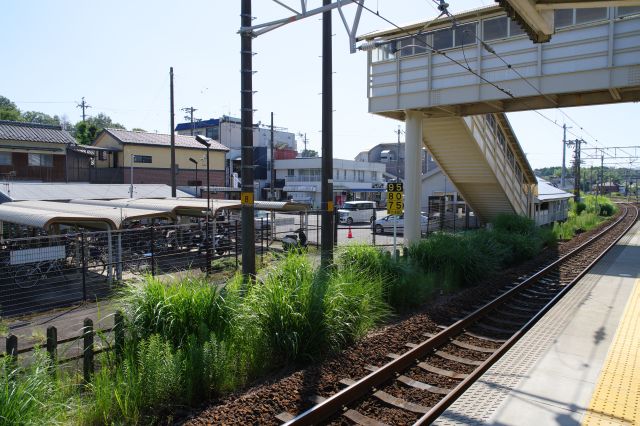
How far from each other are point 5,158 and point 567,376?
124ft

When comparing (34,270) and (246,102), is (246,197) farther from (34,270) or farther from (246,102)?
(34,270)

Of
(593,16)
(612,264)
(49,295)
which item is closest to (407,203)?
(612,264)

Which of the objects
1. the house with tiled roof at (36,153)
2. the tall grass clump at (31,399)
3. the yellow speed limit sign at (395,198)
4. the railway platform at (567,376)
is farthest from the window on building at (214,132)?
the tall grass clump at (31,399)

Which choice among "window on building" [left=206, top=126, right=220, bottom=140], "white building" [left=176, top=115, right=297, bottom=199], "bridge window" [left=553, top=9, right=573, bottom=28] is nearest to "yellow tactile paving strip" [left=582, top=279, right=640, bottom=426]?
"bridge window" [left=553, top=9, right=573, bottom=28]

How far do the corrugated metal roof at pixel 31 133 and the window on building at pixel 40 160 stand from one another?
1.48 meters

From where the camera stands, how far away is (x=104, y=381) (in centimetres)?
536

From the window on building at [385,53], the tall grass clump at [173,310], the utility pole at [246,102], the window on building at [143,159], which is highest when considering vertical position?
the window on building at [385,53]

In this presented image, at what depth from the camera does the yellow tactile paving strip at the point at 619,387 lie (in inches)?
191

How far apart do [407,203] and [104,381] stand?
49.3ft

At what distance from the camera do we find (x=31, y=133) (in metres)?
34.8

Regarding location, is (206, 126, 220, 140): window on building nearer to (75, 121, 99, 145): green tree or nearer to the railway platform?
(75, 121, 99, 145): green tree

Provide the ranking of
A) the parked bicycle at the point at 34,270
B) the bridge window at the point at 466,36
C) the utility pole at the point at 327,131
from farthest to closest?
the bridge window at the point at 466,36 → the parked bicycle at the point at 34,270 → the utility pole at the point at 327,131

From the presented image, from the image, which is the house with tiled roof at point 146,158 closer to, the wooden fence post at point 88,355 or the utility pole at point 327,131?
the utility pole at point 327,131

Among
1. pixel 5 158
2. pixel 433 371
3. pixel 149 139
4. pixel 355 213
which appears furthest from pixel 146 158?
pixel 433 371
